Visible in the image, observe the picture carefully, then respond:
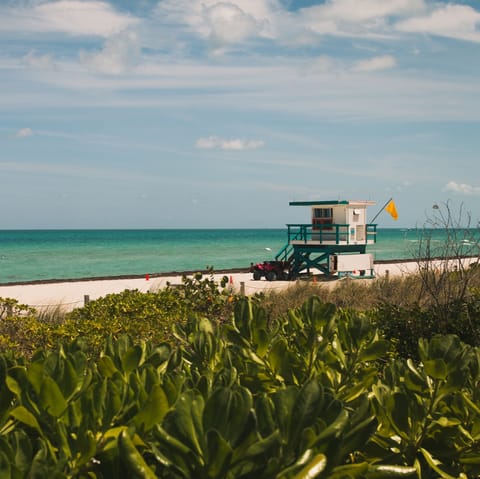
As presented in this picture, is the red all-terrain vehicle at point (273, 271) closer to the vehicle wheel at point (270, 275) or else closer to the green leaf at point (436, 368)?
the vehicle wheel at point (270, 275)

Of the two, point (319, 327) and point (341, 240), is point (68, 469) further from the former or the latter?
point (341, 240)

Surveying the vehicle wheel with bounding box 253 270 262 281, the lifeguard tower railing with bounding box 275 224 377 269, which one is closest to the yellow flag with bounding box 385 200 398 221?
the lifeguard tower railing with bounding box 275 224 377 269

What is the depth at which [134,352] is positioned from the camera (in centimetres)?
200

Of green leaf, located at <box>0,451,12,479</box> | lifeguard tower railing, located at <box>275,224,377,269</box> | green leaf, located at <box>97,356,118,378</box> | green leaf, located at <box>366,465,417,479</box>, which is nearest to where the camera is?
green leaf, located at <box>0,451,12,479</box>

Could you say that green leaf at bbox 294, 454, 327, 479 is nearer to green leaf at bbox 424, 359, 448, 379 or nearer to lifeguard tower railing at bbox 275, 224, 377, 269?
green leaf at bbox 424, 359, 448, 379

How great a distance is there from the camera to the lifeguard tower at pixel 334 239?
3133 centimetres

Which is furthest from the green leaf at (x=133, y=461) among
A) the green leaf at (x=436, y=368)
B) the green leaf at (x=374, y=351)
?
the green leaf at (x=374, y=351)

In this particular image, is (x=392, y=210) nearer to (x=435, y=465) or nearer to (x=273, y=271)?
(x=273, y=271)

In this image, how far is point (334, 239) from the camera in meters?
31.3

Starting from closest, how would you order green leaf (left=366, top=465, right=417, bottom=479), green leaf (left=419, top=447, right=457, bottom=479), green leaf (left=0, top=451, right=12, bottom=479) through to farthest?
green leaf (left=0, top=451, right=12, bottom=479), green leaf (left=366, top=465, right=417, bottom=479), green leaf (left=419, top=447, right=457, bottom=479)

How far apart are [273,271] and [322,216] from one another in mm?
3730

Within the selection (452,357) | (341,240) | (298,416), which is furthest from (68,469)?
(341,240)

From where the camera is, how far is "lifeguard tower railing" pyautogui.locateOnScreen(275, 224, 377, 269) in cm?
3130

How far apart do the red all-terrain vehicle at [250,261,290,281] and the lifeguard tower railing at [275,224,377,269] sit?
580 millimetres
